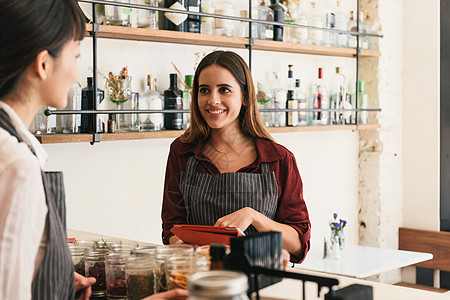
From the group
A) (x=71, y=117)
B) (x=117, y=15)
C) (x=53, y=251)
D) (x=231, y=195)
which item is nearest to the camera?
(x=53, y=251)

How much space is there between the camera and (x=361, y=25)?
443 centimetres

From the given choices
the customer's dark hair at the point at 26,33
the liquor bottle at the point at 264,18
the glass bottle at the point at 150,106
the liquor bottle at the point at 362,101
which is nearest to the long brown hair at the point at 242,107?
the glass bottle at the point at 150,106

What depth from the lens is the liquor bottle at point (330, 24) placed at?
164 inches

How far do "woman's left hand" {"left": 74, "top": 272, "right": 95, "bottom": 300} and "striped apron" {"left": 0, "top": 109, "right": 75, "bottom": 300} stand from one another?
249 mm

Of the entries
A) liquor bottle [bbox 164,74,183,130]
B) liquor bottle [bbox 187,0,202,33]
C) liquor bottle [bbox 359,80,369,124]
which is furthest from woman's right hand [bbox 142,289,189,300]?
→ liquor bottle [bbox 359,80,369,124]

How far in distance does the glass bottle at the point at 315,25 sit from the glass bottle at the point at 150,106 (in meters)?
1.40

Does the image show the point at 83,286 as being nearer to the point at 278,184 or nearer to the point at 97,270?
the point at 97,270

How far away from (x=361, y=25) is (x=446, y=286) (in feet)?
6.85

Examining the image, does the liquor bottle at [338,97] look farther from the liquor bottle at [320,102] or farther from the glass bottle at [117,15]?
the glass bottle at [117,15]

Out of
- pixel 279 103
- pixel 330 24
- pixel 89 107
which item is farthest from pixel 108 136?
pixel 330 24

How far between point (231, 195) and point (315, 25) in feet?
6.88

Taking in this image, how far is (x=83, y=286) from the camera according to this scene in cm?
152

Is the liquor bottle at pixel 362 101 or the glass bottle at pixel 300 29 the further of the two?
the liquor bottle at pixel 362 101

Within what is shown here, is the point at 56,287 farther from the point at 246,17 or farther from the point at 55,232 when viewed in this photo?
the point at 246,17
